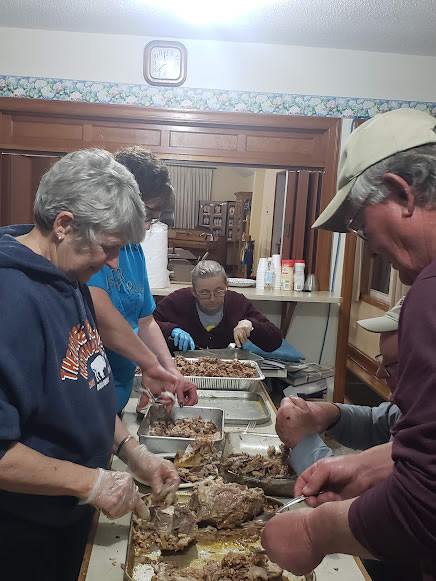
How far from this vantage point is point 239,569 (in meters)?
1.16

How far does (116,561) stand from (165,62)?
Result: 3817 mm

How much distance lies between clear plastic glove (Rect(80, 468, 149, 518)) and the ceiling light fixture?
3102 mm

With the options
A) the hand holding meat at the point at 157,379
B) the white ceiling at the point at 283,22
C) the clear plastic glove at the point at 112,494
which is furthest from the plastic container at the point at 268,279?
the clear plastic glove at the point at 112,494

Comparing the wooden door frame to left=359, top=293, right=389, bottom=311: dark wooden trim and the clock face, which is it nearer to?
the clock face

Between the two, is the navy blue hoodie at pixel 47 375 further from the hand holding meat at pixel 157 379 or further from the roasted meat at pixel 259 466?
the hand holding meat at pixel 157 379

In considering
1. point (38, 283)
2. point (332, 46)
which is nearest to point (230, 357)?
point (38, 283)

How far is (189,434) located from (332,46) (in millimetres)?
3546

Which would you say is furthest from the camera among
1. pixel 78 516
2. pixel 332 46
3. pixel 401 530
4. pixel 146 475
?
pixel 332 46

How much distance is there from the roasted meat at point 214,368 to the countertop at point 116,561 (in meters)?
1.11

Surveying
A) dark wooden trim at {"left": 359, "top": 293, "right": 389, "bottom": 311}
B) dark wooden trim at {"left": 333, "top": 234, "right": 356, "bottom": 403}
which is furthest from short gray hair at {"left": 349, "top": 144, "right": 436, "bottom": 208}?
dark wooden trim at {"left": 359, "top": 293, "right": 389, "bottom": 311}

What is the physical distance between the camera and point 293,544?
3.31 ft

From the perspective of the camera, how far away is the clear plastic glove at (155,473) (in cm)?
139

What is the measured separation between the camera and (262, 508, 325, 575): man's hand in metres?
→ 0.99

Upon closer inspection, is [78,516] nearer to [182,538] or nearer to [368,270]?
[182,538]
